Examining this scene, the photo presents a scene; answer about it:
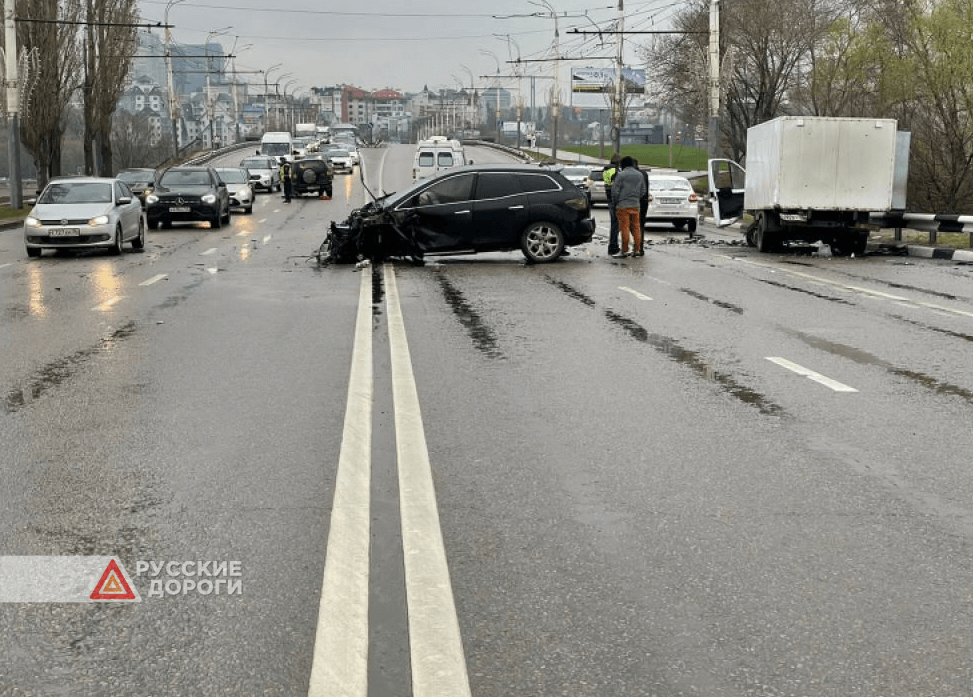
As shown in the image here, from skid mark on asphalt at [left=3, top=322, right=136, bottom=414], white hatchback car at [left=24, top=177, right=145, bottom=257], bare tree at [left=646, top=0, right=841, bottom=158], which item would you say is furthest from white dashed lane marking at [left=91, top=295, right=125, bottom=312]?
bare tree at [left=646, top=0, right=841, bottom=158]

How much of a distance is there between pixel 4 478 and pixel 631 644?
348 centimetres

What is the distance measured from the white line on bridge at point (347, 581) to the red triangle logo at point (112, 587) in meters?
0.66

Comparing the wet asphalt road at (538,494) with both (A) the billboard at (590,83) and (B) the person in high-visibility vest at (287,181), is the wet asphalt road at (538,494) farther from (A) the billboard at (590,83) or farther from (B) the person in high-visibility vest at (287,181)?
(A) the billboard at (590,83)

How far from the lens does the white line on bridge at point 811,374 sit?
354 inches

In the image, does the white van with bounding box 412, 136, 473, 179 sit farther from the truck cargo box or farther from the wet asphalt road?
the wet asphalt road

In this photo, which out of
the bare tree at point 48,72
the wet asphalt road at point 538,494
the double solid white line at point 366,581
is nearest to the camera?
the double solid white line at point 366,581

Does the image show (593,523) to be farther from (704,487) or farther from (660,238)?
(660,238)

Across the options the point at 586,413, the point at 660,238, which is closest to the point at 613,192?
the point at 660,238

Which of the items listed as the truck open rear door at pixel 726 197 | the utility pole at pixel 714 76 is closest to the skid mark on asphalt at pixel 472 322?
the truck open rear door at pixel 726 197

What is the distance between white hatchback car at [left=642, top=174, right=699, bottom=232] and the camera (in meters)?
32.8

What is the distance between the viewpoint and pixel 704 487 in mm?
6039

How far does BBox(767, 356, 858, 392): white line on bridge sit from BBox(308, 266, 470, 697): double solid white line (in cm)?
296

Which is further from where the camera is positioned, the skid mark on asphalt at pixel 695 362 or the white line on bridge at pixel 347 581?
the skid mark on asphalt at pixel 695 362

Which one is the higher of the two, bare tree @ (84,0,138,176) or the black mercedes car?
bare tree @ (84,0,138,176)
